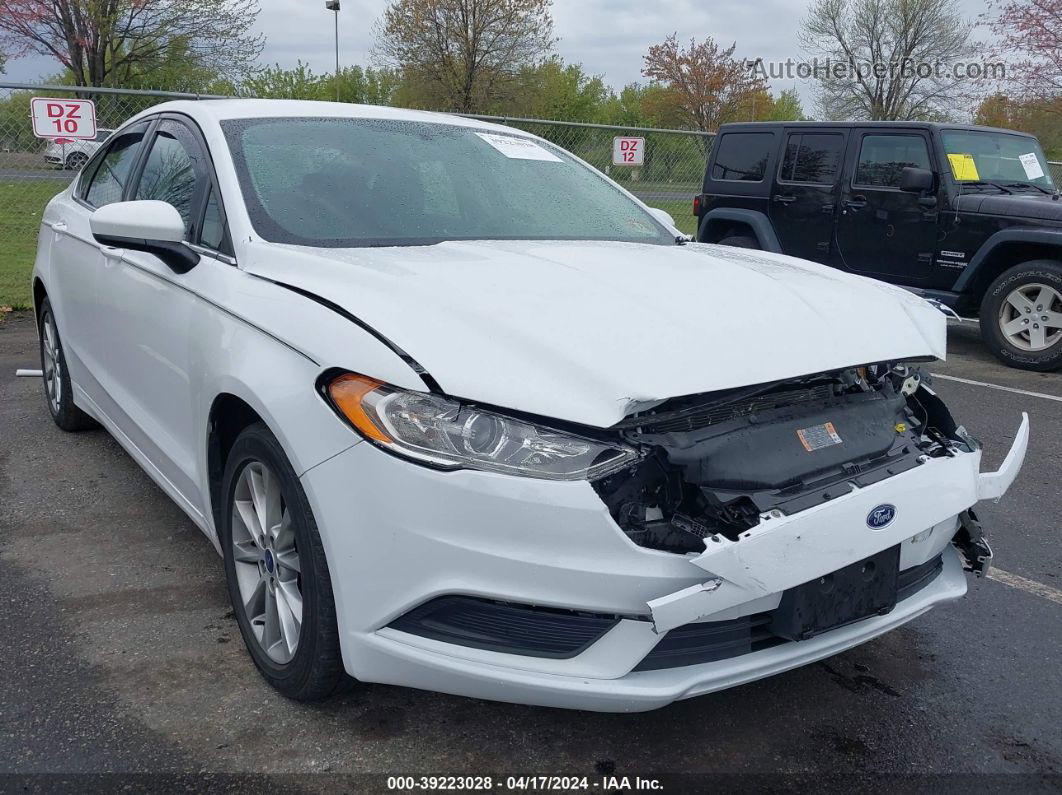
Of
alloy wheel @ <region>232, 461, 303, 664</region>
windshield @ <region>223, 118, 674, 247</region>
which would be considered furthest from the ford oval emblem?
windshield @ <region>223, 118, 674, 247</region>

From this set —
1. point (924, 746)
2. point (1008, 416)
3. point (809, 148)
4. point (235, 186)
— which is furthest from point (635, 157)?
point (924, 746)

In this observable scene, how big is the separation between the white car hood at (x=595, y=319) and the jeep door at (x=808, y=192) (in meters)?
5.82

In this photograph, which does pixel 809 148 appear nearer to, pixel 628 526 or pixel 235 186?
pixel 235 186

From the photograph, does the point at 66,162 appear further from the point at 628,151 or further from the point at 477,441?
the point at 477,441

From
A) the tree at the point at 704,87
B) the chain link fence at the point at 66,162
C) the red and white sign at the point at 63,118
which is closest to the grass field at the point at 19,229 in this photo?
the chain link fence at the point at 66,162

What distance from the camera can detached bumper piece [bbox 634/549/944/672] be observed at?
2035 millimetres

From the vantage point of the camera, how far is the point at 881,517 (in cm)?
211

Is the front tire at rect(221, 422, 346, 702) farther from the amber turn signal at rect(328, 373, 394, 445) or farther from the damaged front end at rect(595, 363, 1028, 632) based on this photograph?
the damaged front end at rect(595, 363, 1028, 632)

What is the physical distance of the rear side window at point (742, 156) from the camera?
898 centimetres

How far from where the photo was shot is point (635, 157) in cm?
1200

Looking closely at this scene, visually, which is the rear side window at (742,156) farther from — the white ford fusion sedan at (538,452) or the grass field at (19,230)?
the grass field at (19,230)

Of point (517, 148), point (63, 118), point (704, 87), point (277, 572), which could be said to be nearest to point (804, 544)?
point (277, 572)

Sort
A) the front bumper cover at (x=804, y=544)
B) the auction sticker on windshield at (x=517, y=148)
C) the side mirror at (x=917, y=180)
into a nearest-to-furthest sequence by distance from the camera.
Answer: the front bumper cover at (x=804, y=544) → the auction sticker on windshield at (x=517, y=148) → the side mirror at (x=917, y=180)

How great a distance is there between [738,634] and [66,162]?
10.2 meters
